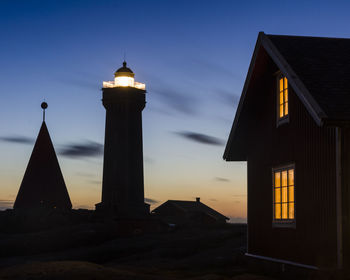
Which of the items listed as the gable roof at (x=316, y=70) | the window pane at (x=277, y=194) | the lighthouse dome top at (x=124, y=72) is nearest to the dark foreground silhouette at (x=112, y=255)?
the window pane at (x=277, y=194)

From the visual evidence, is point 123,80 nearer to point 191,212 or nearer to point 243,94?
point 191,212

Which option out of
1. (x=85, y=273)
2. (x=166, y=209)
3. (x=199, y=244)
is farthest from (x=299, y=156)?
(x=166, y=209)

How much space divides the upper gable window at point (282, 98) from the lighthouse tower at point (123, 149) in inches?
1374

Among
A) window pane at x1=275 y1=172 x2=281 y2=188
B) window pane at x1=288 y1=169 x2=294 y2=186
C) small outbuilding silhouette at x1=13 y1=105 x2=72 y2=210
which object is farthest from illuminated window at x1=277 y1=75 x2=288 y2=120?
small outbuilding silhouette at x1=13 y1=105 x2=72 y2=210

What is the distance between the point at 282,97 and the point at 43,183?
39692 mm

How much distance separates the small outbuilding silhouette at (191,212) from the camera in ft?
218

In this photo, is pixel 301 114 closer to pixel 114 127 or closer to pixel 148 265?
pixel 148 265

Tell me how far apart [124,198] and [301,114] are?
37.4m

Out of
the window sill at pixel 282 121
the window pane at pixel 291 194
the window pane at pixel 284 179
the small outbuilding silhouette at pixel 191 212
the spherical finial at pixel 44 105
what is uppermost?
the spherical finial at pixel 44 105

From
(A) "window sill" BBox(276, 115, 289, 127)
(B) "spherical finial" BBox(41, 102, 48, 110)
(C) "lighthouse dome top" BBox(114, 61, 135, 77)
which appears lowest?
(A) "window sill" BBox(276, 115, 289, 127)

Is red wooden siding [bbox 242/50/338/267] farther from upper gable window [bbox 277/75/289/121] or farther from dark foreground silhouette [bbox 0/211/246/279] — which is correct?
dark foreground silhouette [bbox 0/211/246/279]

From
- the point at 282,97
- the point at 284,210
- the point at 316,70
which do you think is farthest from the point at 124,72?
the point at 316,70

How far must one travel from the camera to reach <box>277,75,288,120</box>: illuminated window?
1733 centimetres

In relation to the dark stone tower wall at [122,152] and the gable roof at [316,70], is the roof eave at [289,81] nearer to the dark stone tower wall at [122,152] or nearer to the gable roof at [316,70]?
the gable roof at [316,70]
